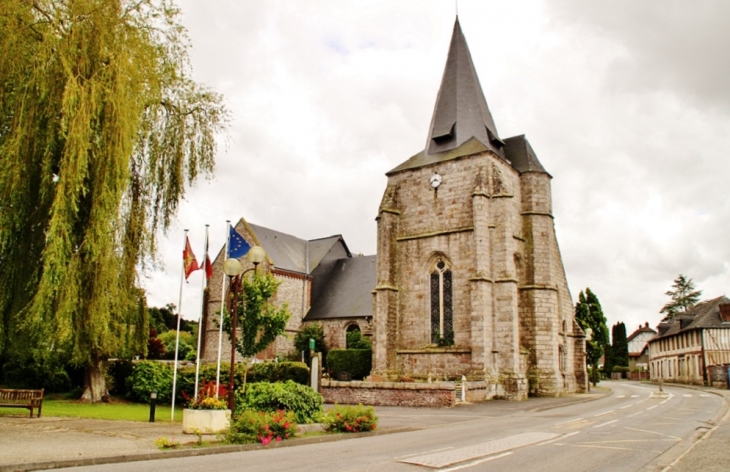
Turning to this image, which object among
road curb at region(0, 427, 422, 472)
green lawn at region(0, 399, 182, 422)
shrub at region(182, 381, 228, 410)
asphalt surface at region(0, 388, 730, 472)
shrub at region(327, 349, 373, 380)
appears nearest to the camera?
road curb at region(0, 427, 422, 472)

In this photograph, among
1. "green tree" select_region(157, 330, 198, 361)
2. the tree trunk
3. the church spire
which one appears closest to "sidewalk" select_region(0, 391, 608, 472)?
the tree trunk

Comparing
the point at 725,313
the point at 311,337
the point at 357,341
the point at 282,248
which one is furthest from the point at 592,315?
the point at 282,248

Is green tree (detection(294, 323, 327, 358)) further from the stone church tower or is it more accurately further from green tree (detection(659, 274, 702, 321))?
green tree (detection(659, 274, 702, 321))

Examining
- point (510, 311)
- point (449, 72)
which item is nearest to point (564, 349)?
point (510, 311)

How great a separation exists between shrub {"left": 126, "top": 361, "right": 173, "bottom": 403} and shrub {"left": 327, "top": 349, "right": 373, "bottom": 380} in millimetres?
16866

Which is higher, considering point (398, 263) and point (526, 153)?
point (526, 153)

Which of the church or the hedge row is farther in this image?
the church

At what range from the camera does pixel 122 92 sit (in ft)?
44.8

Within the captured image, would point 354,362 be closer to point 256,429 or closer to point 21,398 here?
point 21,398

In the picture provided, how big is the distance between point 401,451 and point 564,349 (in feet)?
73.2

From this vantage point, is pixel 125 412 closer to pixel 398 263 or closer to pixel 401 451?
pixel 401 451

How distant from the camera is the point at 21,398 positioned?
15.1m

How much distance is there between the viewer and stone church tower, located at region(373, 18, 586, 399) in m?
25.7

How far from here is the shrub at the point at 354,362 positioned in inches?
1441
